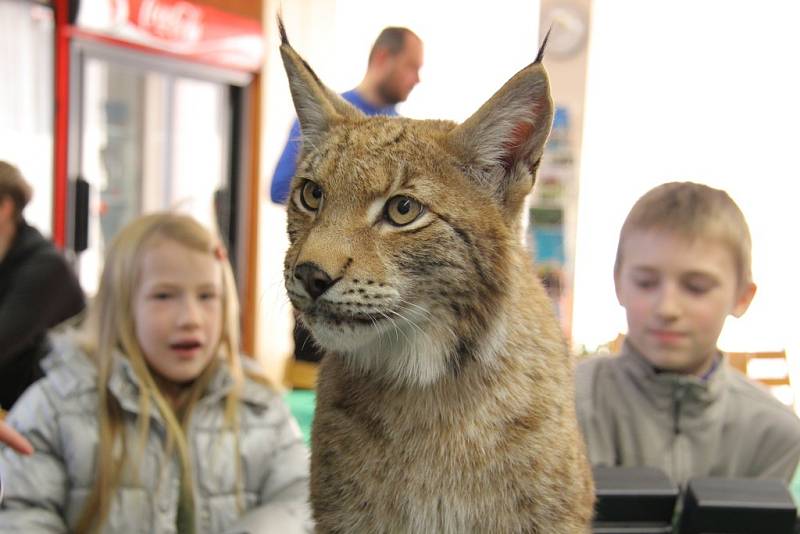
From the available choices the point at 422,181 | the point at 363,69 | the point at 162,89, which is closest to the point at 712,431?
the point at 422,181

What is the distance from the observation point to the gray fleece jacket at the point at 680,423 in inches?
43.3

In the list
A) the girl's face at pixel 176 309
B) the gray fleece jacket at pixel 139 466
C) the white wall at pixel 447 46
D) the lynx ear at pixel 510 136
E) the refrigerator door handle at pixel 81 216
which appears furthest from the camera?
the refrigerator door handle at pixel 81 216

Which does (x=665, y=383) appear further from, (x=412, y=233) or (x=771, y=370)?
(x=771, y=370)

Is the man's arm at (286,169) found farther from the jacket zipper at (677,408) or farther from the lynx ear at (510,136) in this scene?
the jacket zipper at (677,408)

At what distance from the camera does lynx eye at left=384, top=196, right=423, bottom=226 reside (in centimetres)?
84

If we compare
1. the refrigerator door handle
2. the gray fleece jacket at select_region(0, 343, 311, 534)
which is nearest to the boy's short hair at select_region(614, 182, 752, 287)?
the gray fleece jacket at select_region(0, 343, 311, 534)

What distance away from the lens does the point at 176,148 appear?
17.0 feet

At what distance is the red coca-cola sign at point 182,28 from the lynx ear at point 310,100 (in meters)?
3.20

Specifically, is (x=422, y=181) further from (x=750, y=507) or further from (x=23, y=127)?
(x=23, y=127)

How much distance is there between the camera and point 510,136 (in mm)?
836

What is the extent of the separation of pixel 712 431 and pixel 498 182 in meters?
0.52

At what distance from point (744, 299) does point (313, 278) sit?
2.18 ft

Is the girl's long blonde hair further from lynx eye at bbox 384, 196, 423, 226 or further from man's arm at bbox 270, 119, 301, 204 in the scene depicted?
lynx eye at bbox 384, 196, 423, 226

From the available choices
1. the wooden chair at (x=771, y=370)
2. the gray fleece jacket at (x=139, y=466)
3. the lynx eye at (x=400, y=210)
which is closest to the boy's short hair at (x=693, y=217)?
the lynx eye at (x=400, y=210)
